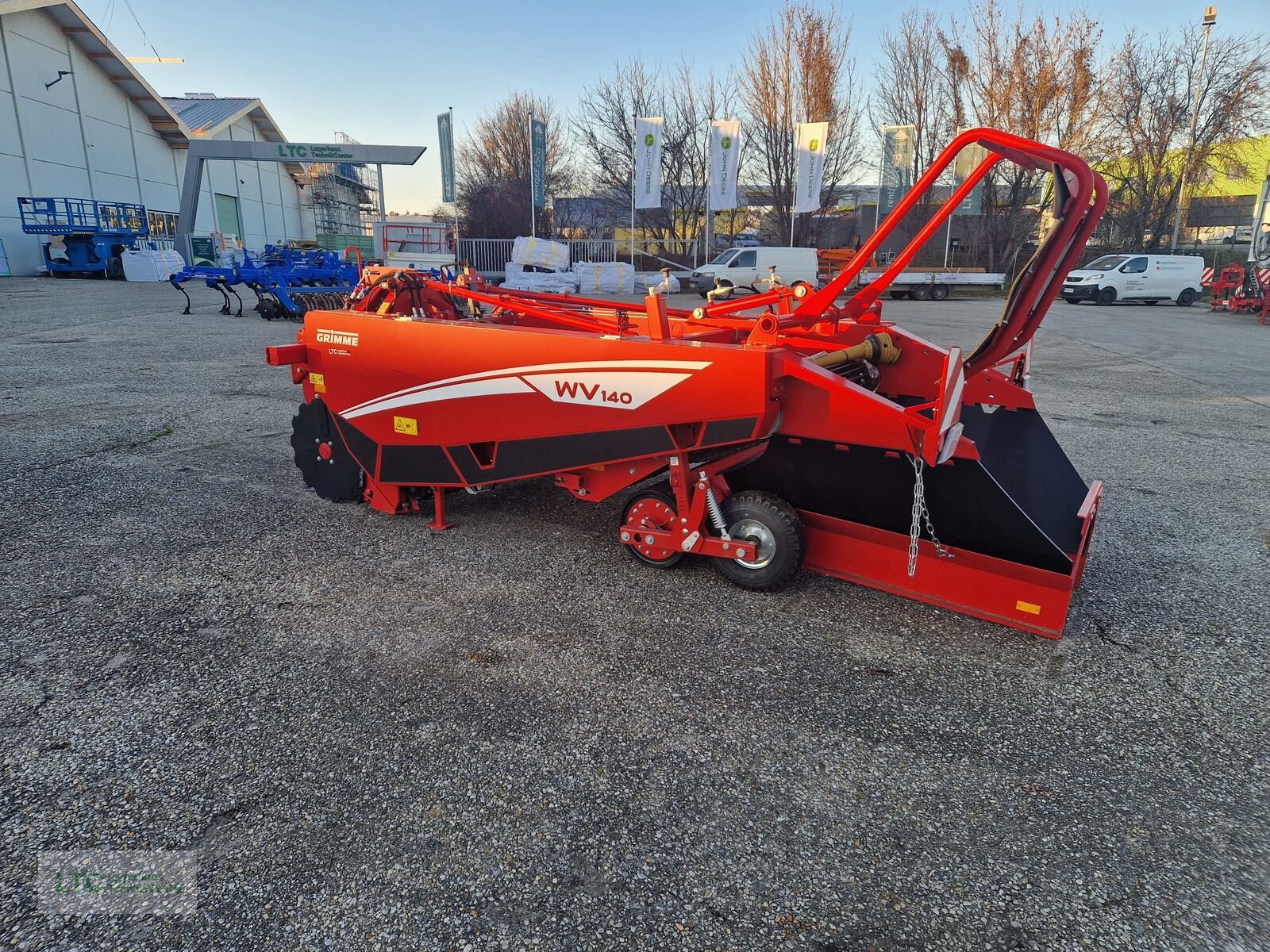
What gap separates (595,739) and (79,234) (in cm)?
3130

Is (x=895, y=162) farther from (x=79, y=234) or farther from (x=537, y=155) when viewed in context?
(x=79, y=234)

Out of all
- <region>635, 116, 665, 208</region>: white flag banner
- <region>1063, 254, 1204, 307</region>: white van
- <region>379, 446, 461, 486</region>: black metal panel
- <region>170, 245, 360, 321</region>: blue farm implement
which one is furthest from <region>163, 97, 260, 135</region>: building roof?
<region>379, 446, 461, 486</region>: black metal panel

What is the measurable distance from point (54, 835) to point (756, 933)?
1.85 metres

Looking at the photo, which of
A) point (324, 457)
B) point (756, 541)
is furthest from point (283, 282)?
point (756, 541)

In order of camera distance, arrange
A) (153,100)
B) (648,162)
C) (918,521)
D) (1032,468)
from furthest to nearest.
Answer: (153,100)
(648,162)
(1032,468)
(918,521)

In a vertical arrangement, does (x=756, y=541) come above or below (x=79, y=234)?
below

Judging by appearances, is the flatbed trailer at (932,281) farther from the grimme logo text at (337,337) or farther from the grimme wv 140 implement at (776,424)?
the grimme logo text at (337,337)

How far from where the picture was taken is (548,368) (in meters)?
3.44

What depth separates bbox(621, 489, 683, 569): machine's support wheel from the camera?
11.7 feet

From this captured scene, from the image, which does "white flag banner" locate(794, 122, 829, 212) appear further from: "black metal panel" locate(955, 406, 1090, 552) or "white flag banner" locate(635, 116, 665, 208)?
"black metal panel" locate(955, 406, 1090, 552)

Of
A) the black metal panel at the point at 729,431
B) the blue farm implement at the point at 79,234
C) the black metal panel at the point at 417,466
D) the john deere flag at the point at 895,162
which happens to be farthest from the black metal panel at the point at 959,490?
the blue farm implement at the point at 79,234

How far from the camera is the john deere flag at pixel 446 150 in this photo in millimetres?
23859

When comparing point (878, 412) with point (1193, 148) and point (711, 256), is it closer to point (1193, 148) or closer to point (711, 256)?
point (711, 256)

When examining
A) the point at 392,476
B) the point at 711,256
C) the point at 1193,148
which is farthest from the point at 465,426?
the point at 1193,148
